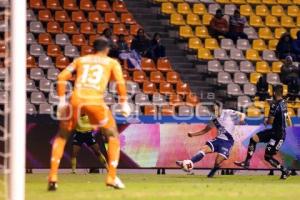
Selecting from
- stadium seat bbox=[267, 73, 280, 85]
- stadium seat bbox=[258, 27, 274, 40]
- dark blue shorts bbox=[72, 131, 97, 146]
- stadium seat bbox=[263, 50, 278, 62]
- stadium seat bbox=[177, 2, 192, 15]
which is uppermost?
stadium seat bbox=[177, 2, 192, 15]

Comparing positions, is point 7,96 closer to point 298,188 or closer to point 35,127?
point 298,188

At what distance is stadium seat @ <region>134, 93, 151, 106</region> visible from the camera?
819 inches

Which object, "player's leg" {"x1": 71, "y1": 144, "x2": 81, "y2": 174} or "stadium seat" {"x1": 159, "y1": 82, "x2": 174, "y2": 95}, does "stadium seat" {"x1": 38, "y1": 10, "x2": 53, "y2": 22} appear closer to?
"stadium seat" {"x1": 159, "y1": 82, "x2": 174, "y2": 95}

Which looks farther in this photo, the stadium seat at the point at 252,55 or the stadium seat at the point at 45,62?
the stadium seat at the point at 252,55

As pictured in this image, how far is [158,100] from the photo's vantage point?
69.9 ft

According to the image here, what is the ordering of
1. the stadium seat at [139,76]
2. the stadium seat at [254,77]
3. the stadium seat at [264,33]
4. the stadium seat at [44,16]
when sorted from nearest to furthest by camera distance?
the stadium seat at [139,76] → the stadium seat at [44,16] → the stadium seat at [254,77] → the stadium seat at [264,33]

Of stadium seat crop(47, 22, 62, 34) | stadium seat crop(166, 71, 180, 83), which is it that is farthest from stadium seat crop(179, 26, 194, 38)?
stadium seat crop(47, 22, 62, 34)

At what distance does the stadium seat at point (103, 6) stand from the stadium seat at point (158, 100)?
11.8 ft

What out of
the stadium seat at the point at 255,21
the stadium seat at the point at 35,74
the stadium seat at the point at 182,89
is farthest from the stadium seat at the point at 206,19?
the stadium seat at the point at 35,74

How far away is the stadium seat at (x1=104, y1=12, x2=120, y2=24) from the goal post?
564 inches

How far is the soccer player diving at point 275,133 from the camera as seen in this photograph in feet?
55.2

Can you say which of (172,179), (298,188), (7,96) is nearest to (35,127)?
(172,179)

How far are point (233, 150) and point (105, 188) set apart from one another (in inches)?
236

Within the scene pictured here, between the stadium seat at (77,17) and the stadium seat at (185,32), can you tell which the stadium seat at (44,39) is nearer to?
the stadium seat at (77,17)
